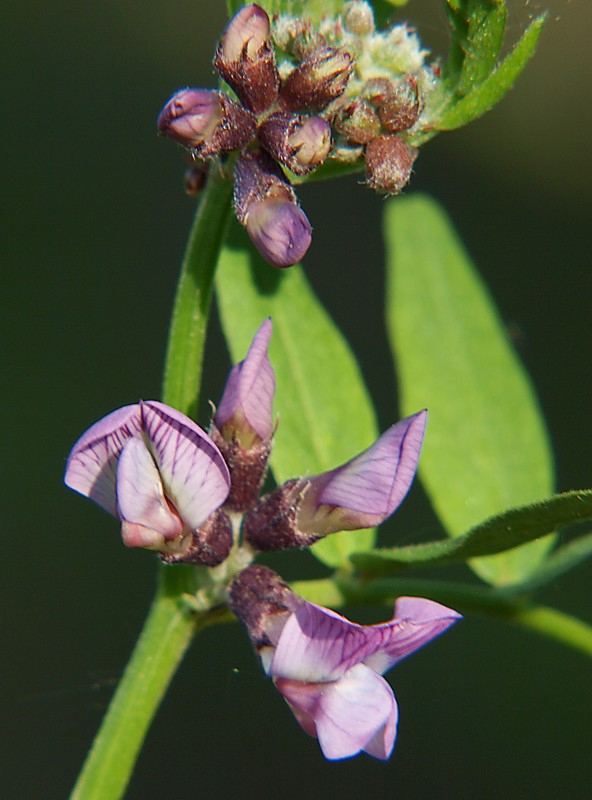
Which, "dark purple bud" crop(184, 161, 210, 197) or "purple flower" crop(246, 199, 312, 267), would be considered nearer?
"purple flower" crop(246, 199, 312, 267)

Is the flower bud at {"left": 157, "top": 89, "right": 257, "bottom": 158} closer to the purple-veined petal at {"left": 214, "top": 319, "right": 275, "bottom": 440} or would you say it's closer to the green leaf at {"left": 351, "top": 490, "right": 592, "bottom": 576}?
the purple-veined petal at {"left": 214, "top": 319, "right": 275, "bottom": 440}

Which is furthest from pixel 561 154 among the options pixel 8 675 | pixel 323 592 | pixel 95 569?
pixel 323 592

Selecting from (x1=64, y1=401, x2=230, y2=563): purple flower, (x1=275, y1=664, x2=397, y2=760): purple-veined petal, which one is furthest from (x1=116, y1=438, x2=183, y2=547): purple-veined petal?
(x1=275, y1=664, x2=397, y2=760): purple-veined petal

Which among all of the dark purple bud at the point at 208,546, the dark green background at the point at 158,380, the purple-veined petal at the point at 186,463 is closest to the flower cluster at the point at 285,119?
the purple-veined petal at the point at 186,463

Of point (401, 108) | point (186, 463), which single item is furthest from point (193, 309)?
point (401, 108)

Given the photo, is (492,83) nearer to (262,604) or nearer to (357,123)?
(357,123)

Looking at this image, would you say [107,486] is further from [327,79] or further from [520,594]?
[520,594]
